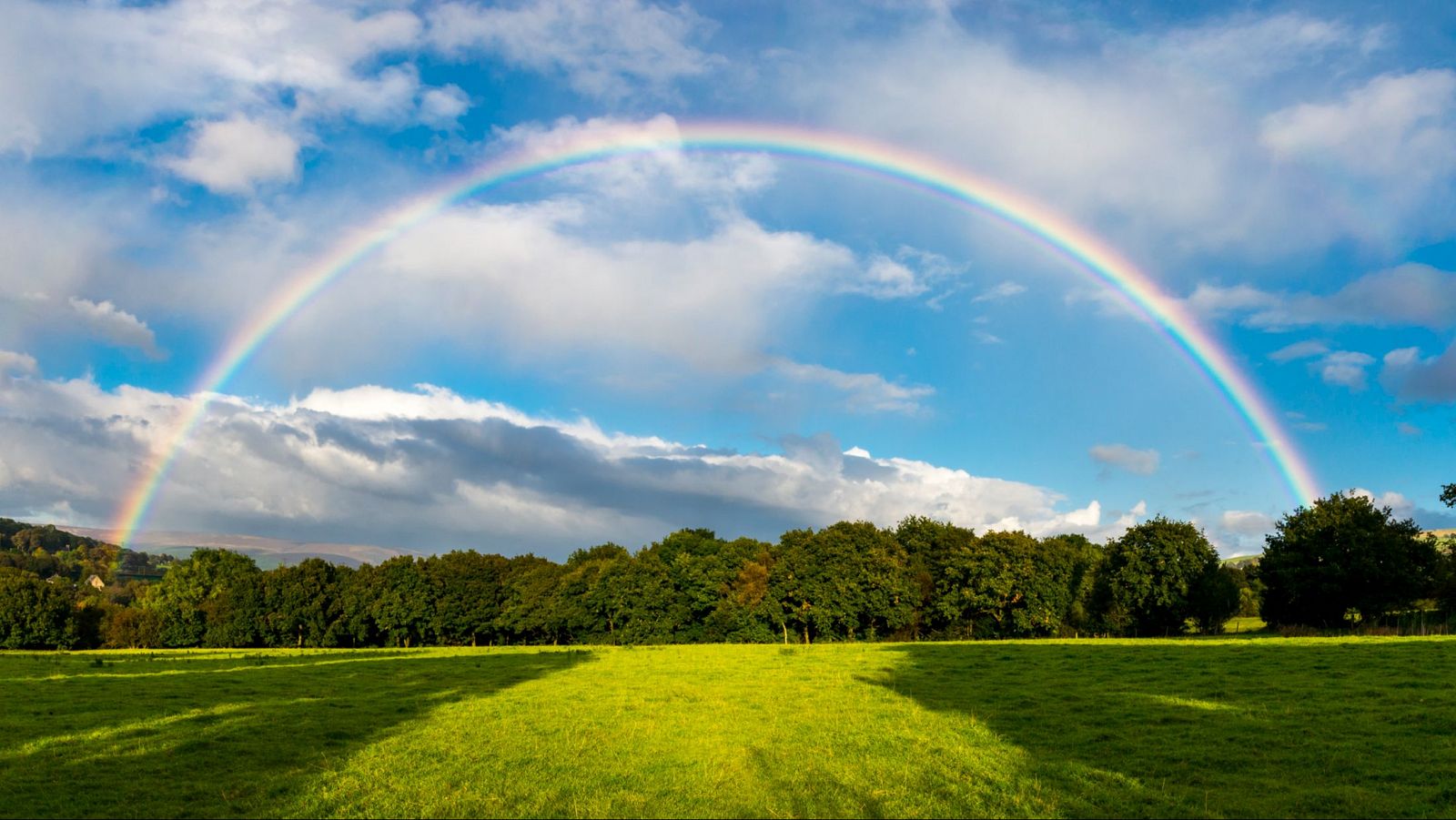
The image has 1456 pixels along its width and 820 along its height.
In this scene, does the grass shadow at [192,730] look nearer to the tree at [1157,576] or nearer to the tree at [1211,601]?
the tree at [1157,576]

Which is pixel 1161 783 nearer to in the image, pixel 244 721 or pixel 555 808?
pixel 555 808

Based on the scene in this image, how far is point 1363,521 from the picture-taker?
74938mm

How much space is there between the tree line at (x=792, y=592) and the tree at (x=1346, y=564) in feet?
0.48

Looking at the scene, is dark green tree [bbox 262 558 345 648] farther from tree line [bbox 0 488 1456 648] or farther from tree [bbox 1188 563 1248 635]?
tree [bbox 1188 563 1248 635]

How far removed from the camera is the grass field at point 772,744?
14.7 metres

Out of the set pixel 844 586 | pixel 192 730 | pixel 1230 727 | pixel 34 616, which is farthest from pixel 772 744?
pixel 34 616

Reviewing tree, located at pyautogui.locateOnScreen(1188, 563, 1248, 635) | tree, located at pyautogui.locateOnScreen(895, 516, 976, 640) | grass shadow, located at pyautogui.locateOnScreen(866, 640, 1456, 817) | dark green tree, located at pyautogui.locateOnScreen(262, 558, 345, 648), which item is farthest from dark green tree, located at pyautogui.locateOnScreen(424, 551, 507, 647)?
grass shadow, located at pyautogui.locateOnScreen(866, 640, 1456, 817)

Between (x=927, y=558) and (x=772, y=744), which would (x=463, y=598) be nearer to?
(x=927, y=558)

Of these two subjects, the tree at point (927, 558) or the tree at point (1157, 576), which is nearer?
the tree at point (1157, 576)

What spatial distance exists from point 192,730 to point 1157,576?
86.1 m

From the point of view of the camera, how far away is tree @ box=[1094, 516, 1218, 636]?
83125 millimetres

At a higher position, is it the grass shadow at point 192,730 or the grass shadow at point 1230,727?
the grass shadow at point 1230,727

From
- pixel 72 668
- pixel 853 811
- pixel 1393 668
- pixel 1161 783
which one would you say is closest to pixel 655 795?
pixel 853 811

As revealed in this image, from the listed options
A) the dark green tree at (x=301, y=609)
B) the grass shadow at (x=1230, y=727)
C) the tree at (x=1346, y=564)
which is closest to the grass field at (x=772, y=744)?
the grass shadow at (x=1230, y=727)
